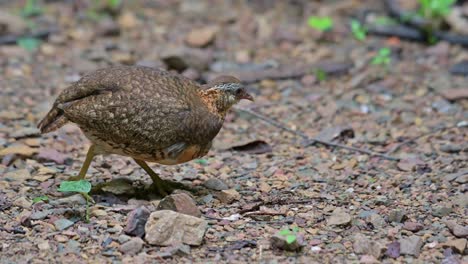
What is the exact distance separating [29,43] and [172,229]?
5.44 m

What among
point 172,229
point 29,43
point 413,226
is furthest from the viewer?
point 29,43

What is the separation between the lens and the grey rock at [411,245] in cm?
503

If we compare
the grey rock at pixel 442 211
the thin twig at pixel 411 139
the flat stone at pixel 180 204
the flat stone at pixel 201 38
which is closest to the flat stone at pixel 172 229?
the flat stone at pixel 180 204

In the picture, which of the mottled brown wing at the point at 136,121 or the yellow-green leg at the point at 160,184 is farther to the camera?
the yellow-green leg at the point at 160,184

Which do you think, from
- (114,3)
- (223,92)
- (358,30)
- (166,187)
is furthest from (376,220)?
(114,3)

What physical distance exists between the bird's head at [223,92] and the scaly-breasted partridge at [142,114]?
0.11ft

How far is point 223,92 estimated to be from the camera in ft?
20.3

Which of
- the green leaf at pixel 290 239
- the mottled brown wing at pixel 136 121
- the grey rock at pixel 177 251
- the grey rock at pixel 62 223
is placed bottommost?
the grey rock at pixel 62 223

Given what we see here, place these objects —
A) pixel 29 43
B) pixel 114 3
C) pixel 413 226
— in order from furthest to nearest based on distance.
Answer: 1. pixel 114 3
2. pixel 29 43
3. pixel 413 226

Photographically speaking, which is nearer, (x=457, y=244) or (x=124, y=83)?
(x=457, y=244)

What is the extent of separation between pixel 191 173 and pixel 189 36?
3656 mm

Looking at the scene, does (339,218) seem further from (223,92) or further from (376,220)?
(223,92)

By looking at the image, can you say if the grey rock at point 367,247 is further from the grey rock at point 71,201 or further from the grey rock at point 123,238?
the grey rock at point 71,201

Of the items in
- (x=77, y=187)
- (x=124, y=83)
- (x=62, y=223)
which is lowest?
(x=62, y=223)
